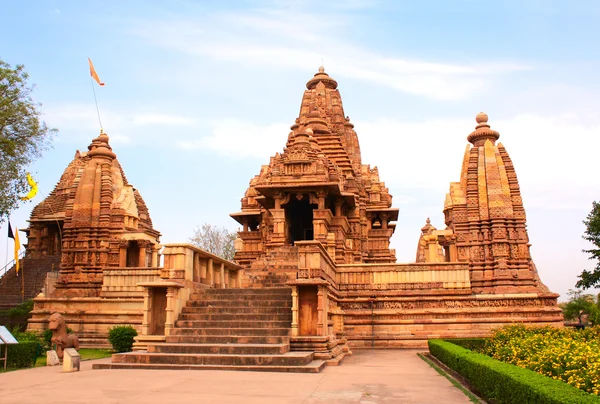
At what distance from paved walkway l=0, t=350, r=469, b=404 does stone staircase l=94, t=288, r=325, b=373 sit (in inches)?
20.1

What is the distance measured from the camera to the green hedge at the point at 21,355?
38.5 ft

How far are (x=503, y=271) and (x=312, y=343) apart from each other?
33.2ft

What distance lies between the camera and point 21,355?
39.1 ft

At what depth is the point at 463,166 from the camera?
22.2 metres

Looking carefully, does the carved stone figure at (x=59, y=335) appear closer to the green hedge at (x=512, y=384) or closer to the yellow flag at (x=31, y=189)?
the yellow flag at (x=31, y=189)

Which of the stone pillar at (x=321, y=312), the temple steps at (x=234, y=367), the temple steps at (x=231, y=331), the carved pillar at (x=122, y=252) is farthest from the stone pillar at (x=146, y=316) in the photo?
the carved pillar at (x=122, y=252)

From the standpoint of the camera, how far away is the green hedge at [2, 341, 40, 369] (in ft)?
38.5

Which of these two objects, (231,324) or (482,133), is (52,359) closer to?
(231,324)

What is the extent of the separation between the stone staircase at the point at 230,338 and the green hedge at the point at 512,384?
3.06 metres

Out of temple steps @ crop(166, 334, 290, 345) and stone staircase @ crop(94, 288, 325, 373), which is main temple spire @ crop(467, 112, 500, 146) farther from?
temple steps @ crop(166, 334, 290, 345)

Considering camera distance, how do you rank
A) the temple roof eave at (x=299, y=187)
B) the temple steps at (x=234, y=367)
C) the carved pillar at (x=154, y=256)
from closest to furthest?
1. the temple steps at (x=234, y=367)
2. the temple roof eave at (x=299, y=187)
3. the carved pillar at (x=154, y=256)

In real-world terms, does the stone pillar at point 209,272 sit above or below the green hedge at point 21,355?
above

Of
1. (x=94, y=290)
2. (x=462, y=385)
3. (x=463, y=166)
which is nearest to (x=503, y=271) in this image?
(x=463, y=166)

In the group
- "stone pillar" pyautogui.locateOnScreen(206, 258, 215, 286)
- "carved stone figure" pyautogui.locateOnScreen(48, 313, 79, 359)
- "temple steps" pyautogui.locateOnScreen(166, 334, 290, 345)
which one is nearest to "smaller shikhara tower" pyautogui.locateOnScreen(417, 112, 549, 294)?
"stone pillar" pyautogui.locateOnScreen(206, 258, 215, 286)
